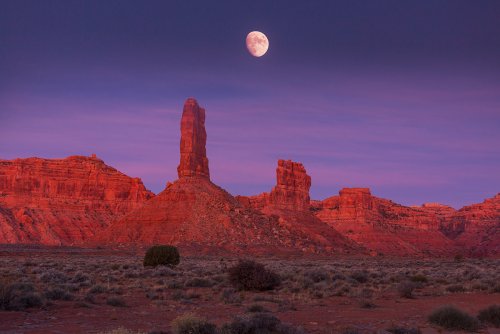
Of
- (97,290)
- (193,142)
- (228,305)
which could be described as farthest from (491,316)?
(193,142)

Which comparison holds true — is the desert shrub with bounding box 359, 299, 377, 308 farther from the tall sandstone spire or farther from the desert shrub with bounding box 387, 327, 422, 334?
the tall sandstone spire

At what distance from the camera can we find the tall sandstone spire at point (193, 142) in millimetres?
97062

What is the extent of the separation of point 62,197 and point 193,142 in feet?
137

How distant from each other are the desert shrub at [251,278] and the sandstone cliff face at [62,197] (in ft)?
291

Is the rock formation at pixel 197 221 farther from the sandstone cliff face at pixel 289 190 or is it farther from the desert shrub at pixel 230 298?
the desert shrub at pixel 230 298

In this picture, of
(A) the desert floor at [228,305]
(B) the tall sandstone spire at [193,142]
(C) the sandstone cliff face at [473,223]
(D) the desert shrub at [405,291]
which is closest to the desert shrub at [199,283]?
(A) the desert floor at [228,305]

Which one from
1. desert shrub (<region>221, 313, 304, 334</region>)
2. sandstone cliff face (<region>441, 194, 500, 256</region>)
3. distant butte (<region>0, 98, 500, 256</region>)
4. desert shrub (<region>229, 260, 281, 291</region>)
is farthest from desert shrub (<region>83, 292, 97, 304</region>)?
sandstone cliff face (<region>441, 194, 500, 256</region>)

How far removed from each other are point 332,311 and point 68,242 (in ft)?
324

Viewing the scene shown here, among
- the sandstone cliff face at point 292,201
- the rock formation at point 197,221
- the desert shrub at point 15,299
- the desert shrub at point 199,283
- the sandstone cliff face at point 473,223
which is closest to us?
the desert shrub at point 15,299

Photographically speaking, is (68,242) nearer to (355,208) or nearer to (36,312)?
(355,208)

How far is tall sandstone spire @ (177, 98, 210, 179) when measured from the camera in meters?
97.1

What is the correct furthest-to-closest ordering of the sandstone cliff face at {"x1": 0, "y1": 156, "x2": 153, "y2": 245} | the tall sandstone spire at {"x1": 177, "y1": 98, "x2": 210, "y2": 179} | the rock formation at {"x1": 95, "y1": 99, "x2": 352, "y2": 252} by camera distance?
1. the sandstone cliff face at {"x1": 0, "y1": 156, "x2": 153, "y2": 245}
2. the tall sandstone spire at {"x1": 177, "y1": 98, "x2": 210, "y2": 179}
3. the rock formation at {"x1": 95, "y1": 99, "x2": 352, "y2": 252}

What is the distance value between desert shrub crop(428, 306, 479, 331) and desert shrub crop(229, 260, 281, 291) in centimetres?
918

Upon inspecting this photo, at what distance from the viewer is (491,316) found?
14.0 m
